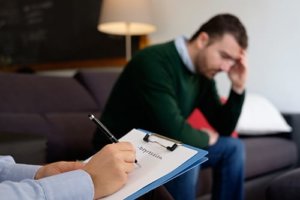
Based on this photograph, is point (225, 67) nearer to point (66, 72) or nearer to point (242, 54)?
point (242, 54)

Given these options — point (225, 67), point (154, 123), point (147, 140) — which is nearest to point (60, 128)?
point (154, 123)

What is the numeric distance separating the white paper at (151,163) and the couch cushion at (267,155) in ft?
3.54

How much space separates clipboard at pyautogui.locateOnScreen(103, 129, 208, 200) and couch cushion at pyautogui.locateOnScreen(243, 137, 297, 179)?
3.53ft

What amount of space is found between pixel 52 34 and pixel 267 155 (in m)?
1.91

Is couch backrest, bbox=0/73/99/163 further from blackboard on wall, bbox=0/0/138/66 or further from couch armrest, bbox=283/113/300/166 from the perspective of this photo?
couch armrest, bbox=283/113/300/166

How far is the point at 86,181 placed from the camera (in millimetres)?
548

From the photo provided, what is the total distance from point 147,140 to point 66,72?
247 cm

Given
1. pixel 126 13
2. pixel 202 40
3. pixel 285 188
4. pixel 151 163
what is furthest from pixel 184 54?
pixel 126 13

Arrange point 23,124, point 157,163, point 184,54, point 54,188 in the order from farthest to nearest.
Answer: point 23,124, point 184,54, point 157,163, point 54,188

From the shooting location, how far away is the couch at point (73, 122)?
61.3 inches

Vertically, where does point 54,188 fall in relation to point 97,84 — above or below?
above

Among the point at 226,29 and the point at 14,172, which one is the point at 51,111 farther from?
the point at 14,172

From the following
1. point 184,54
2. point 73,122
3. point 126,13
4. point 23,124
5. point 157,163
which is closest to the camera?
point 157,163

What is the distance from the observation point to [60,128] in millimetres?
1642
